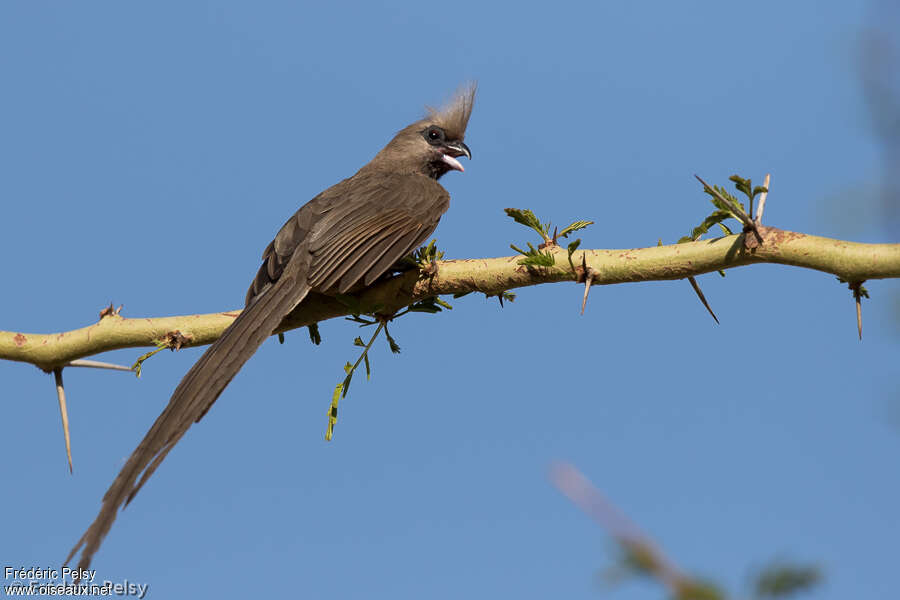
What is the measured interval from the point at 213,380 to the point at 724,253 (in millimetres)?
2127

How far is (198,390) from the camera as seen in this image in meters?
3.68

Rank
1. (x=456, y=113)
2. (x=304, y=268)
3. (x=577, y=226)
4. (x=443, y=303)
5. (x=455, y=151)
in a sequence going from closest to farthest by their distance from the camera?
1. (x=577, y=226)
2. (x=443, y=303)
3. (x=304, y=268)
4. (x=455, y=151)
5. (x=456, y=113)

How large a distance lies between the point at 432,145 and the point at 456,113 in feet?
1.15

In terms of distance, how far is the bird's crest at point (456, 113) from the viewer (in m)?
6.80

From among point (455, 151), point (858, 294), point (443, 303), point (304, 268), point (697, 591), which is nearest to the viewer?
point (697, 591)

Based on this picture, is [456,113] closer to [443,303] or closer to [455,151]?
[455,151]

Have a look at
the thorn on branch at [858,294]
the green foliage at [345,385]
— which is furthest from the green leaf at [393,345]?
the thorn on branch at [858,294]

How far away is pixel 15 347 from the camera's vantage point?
3951mm

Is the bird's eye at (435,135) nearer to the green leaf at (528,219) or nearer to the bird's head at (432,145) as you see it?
the bird's head at (432,145)

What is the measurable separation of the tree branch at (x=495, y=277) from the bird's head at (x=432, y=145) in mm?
2373

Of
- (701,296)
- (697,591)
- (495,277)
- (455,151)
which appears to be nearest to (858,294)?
(701,296)

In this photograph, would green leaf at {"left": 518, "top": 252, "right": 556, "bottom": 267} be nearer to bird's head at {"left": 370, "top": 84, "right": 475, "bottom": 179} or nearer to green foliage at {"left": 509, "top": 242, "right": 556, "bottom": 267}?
green foliage at {"left": 509, "top": 242, "right": 556, "bottom": 267}

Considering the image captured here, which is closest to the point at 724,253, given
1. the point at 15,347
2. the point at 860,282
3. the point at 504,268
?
the point at 860,282

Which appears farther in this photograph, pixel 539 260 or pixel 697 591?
pixel 539 260
